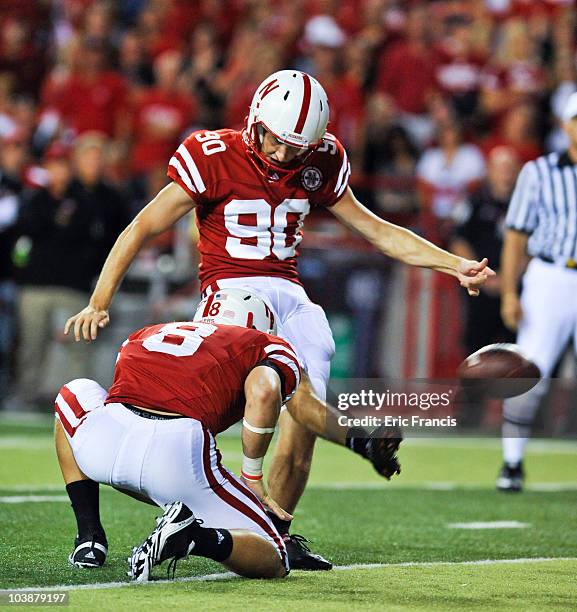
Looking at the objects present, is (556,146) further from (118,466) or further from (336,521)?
(118,466)

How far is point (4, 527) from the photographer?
16.9ft

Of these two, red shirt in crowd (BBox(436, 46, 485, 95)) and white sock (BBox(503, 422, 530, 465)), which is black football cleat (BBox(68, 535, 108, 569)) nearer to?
white sock (BBox(503, 422, 530, 465))

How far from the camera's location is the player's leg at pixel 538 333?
6.94 meters

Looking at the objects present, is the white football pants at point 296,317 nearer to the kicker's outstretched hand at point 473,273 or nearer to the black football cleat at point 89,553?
the kicker's outstretched hand at point 473,273

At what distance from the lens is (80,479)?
14.6 feet

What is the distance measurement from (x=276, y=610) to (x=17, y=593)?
75cm

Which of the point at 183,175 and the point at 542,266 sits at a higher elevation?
the point at 183,175

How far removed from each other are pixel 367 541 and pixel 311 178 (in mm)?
1422

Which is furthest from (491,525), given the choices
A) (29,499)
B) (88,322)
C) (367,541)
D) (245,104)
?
(245,104)

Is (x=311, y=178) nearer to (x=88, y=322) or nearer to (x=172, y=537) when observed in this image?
(x=88, y=322)

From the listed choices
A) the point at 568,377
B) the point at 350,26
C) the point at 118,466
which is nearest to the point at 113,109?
the point at 350,26

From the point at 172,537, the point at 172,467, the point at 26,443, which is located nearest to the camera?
the point at 172,537

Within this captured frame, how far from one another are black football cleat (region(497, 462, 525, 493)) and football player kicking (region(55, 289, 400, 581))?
2796mm

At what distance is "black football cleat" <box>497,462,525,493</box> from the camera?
7004mm
